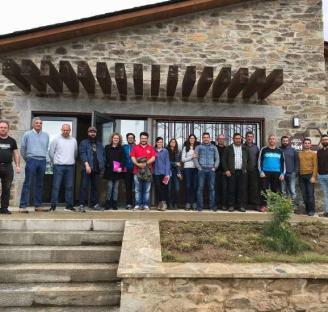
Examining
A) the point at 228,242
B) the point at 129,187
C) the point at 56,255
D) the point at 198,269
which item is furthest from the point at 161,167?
the point at 198,269

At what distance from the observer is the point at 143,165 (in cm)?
732

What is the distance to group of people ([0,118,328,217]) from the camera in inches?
276

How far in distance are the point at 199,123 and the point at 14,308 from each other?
5.99 m

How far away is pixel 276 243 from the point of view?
4699mm

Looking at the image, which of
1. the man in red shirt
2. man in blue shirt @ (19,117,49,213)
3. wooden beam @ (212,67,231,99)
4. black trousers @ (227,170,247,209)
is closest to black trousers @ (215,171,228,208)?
black trousers @ (227,170,247,209)

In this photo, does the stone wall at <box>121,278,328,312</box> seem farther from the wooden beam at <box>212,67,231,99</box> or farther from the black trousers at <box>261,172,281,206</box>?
the wooden beam at <box>212,67,231,99</box>

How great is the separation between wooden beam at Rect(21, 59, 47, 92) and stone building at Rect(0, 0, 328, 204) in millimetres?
95

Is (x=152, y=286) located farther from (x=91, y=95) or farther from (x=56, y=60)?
(x=56, y=60)

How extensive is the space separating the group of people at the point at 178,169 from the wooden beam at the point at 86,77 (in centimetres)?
113

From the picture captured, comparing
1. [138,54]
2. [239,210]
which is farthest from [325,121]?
[138,54]

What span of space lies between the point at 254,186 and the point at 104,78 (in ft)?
12.6

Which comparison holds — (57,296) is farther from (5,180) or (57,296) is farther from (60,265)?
(5,180)

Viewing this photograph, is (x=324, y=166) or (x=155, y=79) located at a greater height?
(x=155, y=79)

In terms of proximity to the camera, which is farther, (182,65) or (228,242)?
(182,65)
